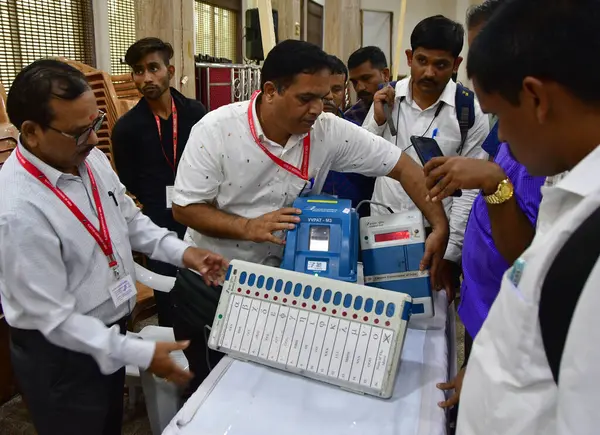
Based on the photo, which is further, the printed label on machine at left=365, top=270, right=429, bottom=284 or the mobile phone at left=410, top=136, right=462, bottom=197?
the mobile phone at left=410, top=136, right=462, bottom=197

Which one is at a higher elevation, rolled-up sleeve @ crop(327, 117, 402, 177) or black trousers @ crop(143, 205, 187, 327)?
rolled-up sleeve @ crop(327, 117, 402, 177)

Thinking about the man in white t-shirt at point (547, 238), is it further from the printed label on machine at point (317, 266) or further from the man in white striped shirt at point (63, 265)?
the man in white striped shirt at point (63, 265)

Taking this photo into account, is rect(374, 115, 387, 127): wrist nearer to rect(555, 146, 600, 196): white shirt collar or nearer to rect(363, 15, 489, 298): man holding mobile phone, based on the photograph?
rect(363, 15, 489, 298): man holding mobile phone

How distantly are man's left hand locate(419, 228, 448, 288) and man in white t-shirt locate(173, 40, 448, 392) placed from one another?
0.01 m

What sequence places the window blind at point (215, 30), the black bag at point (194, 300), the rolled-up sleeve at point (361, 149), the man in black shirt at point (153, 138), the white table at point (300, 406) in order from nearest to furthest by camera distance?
1. the white table at point (300, 406)
2. the black bag at point (194, 300)
3. the rolled-up sleeve at point (361, 149)
4. the man in black shirt at point (153, 138)
5. the window blind at point (215, 30)

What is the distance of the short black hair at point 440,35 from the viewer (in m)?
1.98

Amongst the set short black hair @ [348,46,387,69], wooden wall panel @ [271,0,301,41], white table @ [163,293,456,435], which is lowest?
white table @ [163,293,456,435]

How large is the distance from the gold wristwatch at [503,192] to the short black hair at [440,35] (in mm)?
1102

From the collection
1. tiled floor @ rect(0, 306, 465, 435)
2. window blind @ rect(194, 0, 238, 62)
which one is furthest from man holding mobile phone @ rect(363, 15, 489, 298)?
window blind @ rect(194, 0, 238, 62)

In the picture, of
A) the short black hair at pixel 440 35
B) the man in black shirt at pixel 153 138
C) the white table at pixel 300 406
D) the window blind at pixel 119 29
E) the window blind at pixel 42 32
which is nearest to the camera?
the white table at pixel 300 406

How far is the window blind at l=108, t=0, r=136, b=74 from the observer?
3.96 meters

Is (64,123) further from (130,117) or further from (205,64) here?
(205,64)

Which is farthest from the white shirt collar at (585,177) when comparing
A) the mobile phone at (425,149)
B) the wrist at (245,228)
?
the wrist at (245,228)

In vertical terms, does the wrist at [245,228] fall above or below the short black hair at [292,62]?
below
